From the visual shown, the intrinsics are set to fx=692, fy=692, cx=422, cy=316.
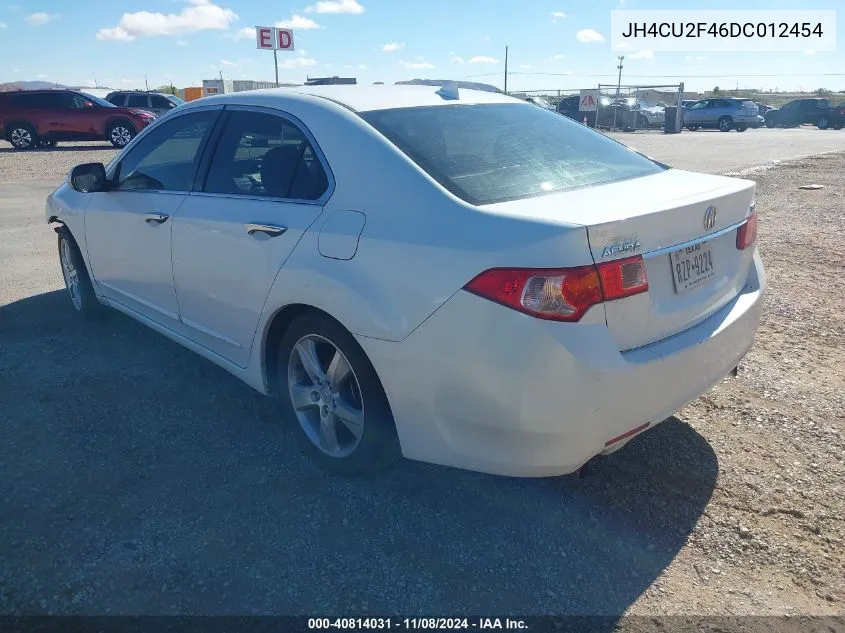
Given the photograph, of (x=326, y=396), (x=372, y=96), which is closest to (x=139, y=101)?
(x=372, y=96)

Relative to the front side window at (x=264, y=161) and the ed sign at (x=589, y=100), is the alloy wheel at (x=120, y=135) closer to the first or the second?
the ed sign at (x=589, y=100)

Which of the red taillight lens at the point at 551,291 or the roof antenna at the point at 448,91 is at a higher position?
the roof antenna at the point at 448,91

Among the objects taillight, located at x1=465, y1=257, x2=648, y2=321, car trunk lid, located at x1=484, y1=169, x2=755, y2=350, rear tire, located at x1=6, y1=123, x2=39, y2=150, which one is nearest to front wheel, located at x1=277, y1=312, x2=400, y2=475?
taillight, located at x1=465, y1=257, x2=648, y2=321

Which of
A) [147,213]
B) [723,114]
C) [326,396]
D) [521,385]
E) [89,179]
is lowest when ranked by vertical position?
[326,396]

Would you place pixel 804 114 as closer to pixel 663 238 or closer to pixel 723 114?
pixel 723 114

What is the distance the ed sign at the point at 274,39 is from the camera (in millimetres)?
23594

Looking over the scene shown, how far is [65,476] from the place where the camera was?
3.17 metres

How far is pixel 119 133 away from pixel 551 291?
73.6 ft

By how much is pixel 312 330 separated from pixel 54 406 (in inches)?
72.3

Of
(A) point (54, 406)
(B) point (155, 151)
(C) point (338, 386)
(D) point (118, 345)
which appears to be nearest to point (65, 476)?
→ (A) point (54, 406)

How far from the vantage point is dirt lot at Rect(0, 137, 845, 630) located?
2434 millimetres

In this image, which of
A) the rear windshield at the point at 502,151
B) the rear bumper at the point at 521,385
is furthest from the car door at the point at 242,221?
the rear bumper at the point at 521,385

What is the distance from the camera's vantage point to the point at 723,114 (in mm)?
33688

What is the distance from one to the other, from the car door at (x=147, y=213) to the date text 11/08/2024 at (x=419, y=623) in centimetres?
220
